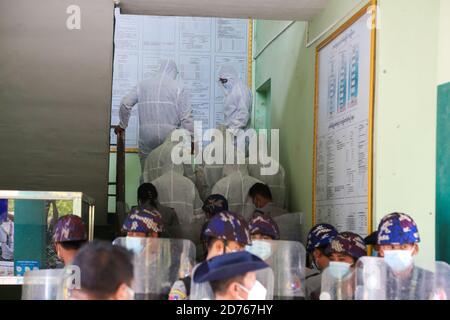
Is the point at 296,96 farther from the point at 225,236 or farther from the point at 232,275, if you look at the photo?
the point at 232,275

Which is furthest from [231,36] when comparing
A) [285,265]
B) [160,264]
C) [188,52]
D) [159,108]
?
[160,264]

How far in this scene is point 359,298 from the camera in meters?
2.94

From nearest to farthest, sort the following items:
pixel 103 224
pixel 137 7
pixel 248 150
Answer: pixel 103 224 < pixel 137 7 < pixel 248 150

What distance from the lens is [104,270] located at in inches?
87.7

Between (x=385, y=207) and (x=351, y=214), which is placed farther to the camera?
(x=351, y=214)

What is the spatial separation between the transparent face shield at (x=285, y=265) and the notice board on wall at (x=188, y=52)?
203 inches

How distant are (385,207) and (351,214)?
20.2 inches

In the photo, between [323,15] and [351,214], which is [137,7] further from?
[351,214]

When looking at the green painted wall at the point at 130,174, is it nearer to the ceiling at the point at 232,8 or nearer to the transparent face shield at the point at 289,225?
the ceiling at the point at 232,8

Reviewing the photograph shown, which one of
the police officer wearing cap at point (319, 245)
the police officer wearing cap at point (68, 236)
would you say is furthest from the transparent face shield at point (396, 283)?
the police officer wearing cap at point (68, 236)

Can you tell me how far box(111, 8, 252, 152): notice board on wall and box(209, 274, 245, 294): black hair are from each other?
19.5 feet

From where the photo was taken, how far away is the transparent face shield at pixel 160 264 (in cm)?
297

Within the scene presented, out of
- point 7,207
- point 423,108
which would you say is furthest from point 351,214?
point 7,207

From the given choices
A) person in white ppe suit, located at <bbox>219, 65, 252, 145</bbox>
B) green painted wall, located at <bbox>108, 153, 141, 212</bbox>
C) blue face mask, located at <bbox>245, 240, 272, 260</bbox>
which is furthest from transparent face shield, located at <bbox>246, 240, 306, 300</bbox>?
green painted wall, located at <bbox>108, 153, 141, 212</bbox>
